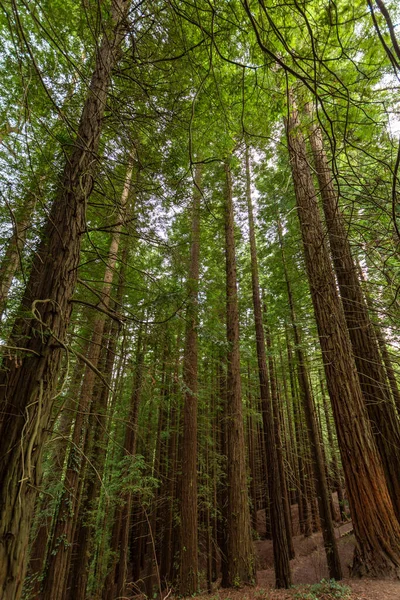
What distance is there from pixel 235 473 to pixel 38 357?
6.49 metres

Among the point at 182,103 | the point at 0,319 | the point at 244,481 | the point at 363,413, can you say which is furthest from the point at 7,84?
the point at 244,481

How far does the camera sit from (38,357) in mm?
2332

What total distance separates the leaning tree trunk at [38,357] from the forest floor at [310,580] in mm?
3314

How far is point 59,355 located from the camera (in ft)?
7.98

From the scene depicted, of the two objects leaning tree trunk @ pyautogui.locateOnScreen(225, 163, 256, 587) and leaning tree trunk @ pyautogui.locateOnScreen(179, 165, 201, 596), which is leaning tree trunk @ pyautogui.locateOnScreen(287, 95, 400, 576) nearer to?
leaning tree trunk @ pyautogui.locateOnScreen(179, 165, 201, 596)

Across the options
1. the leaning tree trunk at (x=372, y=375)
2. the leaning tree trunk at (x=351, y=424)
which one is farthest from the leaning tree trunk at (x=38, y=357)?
the leaning tree trunk at (x=372, y=375)

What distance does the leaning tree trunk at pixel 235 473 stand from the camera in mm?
6220

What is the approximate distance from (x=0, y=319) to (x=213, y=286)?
7315 mm

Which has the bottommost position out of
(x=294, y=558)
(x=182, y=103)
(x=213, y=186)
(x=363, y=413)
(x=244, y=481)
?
(x=294, y=558)

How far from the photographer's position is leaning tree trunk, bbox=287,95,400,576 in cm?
335

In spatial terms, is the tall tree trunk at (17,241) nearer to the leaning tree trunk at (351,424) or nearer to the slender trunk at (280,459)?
the leaning tree trunk at (351,424)

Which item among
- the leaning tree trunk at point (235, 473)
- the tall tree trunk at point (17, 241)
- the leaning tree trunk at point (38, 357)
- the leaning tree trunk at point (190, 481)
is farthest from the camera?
the leaning tree trunk at point (190, 481)

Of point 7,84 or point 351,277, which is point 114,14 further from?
point 351,277

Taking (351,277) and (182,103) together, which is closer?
(182,103)
